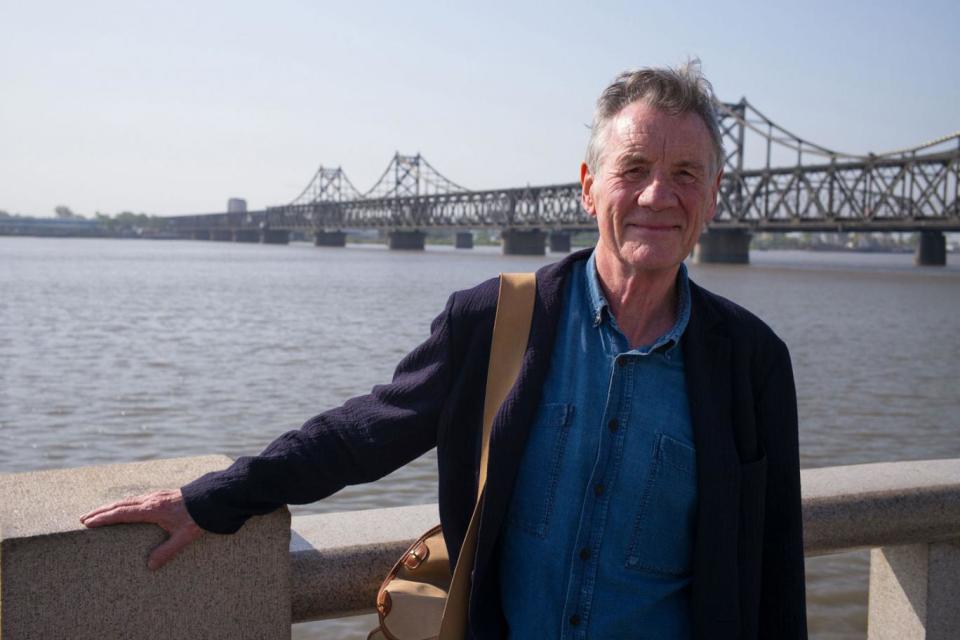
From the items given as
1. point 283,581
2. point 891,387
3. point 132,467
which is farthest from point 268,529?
point 891,387

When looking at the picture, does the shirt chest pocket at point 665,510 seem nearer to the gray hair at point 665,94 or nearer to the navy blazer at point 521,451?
the navy blazer at point 521,451

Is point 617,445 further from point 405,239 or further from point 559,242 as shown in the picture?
point 405,239

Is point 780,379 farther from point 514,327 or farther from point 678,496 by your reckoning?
point 514,327

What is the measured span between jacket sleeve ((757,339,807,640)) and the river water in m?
2.98

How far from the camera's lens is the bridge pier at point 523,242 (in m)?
96.8

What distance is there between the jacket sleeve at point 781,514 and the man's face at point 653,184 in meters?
0.35

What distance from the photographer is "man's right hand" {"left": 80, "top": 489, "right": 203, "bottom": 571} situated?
6.77ft

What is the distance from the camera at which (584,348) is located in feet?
7.39

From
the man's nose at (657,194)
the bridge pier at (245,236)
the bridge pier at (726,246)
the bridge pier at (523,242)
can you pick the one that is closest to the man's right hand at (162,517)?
the man's nose at (657,194)

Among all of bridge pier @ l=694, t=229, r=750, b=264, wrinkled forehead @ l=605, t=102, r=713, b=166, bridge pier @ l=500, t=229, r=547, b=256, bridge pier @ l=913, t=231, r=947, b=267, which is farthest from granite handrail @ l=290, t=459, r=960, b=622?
bridge pier @ l=500, t=229, r=547, b=256

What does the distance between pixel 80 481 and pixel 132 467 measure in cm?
16

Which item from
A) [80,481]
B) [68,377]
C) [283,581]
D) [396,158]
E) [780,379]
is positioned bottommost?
[68,377]

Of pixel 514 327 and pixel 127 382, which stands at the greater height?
pixel 514 327

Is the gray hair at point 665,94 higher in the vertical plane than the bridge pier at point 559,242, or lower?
higher
